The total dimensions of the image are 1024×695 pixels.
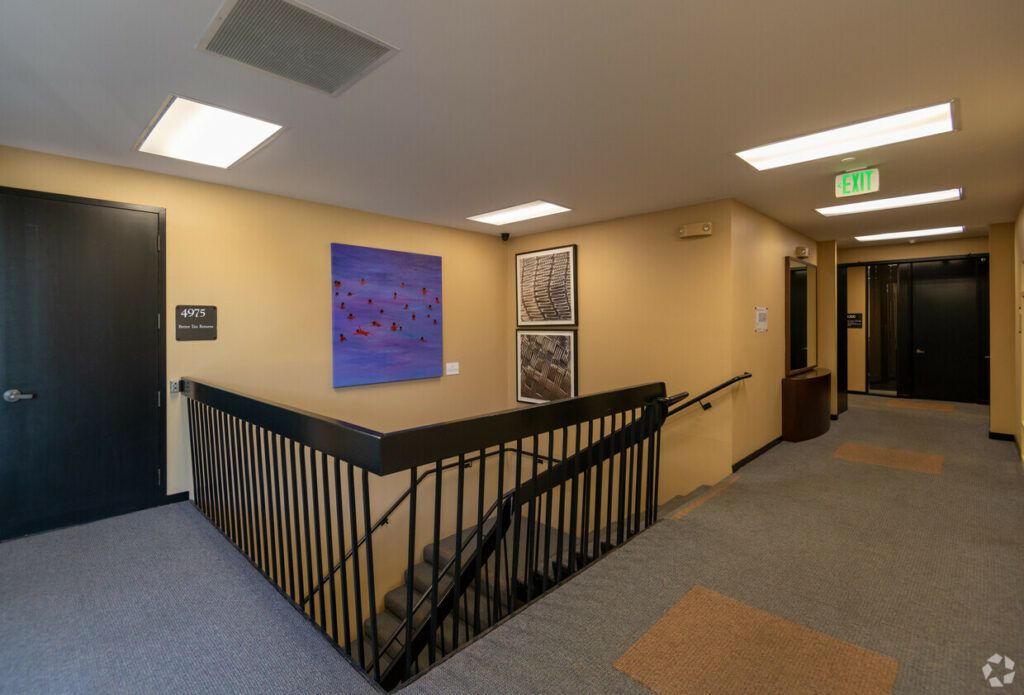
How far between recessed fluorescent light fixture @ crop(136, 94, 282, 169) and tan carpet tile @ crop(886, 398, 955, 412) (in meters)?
9.83

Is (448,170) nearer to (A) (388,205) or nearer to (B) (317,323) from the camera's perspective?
(A) (388,205)

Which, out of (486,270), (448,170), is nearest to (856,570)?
(448,170)

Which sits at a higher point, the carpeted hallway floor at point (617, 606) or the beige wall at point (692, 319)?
the beige wall at point (692, 319)

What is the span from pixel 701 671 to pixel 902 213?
5.81 m

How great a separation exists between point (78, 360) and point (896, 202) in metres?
7.41

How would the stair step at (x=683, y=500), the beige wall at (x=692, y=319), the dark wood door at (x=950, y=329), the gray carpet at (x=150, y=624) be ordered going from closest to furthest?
1. the gray carpet at (x=150, y=624)
2. the stair step at (x=683, y=500)
3. the beige wall at (x=692, y=319)
4. the dark wood door at (x=950, y=329)

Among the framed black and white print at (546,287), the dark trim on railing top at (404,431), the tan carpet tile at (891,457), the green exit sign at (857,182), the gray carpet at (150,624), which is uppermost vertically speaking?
the green exit sign at (857,182)

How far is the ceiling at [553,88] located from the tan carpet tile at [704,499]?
2.68m

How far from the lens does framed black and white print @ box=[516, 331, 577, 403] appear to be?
6077mm

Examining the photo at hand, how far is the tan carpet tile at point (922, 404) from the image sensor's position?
25.2ft

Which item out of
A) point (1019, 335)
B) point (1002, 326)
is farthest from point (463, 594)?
point (1002, 326)

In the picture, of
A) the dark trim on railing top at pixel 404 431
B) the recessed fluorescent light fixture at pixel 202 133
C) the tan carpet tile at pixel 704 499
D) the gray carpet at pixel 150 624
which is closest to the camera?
the dark trim on railing top at pixel 404 431

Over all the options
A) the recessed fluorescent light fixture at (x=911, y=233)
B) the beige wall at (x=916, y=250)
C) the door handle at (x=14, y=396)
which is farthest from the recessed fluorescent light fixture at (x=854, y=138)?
the beige wall at (x=916, y=250)

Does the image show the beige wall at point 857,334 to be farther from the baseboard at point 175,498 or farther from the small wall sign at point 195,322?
the baseboard at point 175,498
